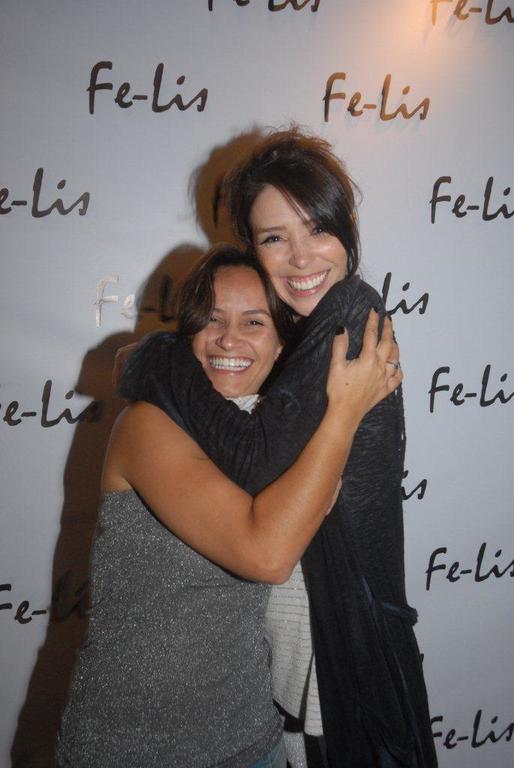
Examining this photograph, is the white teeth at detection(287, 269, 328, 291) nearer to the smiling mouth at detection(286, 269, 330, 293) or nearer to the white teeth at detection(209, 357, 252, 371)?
the smiling mouth at detection(286, 269, 330, 293)

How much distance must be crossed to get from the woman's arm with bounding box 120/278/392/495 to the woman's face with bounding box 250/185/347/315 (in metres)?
0.22

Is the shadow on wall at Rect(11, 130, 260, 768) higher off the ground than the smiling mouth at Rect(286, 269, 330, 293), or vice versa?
the smiling mouth at Rect(286, 269, 330, 293)

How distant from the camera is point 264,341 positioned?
4.02 feet

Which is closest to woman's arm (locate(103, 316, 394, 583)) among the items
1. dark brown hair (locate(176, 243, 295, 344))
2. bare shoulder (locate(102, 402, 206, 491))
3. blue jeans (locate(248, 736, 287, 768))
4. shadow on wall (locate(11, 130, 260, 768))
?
bare shoulder (locate(102, 402, 206, 491))

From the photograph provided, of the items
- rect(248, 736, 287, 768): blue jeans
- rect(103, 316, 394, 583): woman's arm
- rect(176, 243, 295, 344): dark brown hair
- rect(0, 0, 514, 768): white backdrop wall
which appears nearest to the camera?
rect(103, 316, 394, 583): woman's arm

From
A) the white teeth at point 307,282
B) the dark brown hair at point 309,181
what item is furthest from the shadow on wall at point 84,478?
the white teeth at point 307,282

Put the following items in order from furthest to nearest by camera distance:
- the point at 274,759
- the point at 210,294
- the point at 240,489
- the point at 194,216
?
the point at 194,216 < the point at 210,294 < the point at 274,759 < the point at 240,489

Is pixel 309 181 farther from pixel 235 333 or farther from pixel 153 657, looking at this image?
pixel 153 657

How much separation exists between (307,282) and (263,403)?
0.37 metres

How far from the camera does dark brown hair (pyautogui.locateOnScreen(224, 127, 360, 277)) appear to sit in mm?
1173

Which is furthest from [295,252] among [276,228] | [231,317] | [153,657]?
[153,657]

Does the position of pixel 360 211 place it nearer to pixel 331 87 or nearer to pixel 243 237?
pixel 331 87

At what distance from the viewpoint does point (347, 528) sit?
97 cm

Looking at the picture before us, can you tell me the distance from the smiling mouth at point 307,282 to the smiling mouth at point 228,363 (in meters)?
0.17
